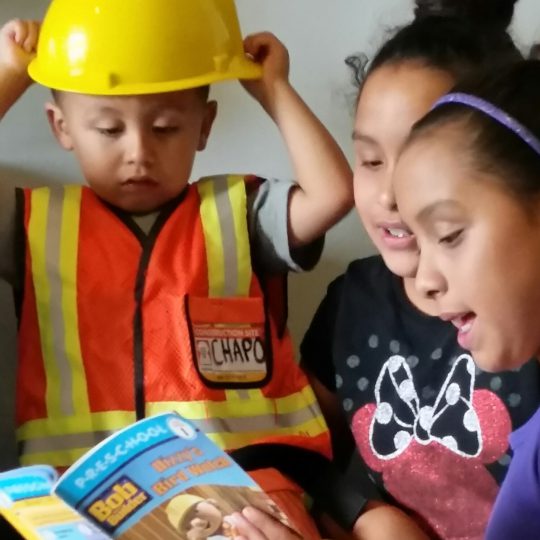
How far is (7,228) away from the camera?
99 centimetres

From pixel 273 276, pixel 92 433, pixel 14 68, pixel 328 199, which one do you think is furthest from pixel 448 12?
pixel 92 433

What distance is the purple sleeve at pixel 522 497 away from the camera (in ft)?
2.53

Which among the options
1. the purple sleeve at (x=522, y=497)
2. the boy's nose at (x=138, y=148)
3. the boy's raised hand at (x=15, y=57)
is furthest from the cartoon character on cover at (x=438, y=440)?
the boy's raised hand at (x=15, y=57)

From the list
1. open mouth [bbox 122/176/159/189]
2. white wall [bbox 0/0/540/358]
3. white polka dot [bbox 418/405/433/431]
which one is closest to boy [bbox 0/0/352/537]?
open mouth [bbox 122/176/159/189]

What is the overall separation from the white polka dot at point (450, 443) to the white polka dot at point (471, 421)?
0.02 metres

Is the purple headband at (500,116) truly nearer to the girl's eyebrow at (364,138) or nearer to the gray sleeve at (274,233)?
the girl's eyebrow at (364,138)

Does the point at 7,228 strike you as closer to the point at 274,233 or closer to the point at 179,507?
the point at 274,233

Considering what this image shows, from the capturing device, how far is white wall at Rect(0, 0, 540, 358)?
1.26 meters

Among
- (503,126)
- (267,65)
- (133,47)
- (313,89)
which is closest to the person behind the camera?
(503,126)

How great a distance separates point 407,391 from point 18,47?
540 mm

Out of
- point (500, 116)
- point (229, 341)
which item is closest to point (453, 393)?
point (229, 341)

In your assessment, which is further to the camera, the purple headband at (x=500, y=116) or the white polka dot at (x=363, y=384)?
the white polka dot at (x=363, y=384)

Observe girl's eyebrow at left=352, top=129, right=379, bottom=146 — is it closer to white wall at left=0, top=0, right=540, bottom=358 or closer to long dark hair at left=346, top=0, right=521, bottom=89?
long dark hair at left=346, top=0, right=521, bottom=89

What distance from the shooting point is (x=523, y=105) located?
2.40 feet
